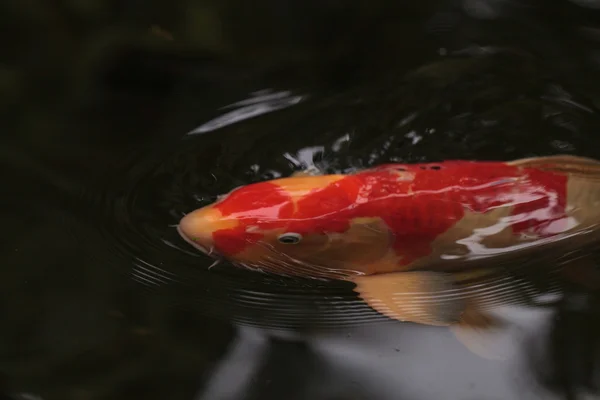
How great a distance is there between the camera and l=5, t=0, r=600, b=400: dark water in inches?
45.9

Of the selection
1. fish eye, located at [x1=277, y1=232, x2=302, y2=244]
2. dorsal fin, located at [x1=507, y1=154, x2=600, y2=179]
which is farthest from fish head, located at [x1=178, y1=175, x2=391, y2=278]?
dorsal fin, located at [x1=507, y1=154, x2=600, y2=179]

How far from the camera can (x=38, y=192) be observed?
4.91ft

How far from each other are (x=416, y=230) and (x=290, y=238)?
0.24 meters

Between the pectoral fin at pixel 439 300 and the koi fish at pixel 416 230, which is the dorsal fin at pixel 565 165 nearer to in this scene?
the koi fish at pixel 416 230

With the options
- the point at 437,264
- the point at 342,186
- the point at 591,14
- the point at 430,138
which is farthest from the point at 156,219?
the point at 591,14

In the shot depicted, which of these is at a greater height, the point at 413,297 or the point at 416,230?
the point at 416,230

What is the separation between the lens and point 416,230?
1.29 metres

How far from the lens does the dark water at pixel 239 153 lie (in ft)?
3.83

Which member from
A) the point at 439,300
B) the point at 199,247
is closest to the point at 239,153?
the point at 199,247

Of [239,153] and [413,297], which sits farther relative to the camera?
[239,153]

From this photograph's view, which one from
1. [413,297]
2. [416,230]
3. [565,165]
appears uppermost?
[565,165]

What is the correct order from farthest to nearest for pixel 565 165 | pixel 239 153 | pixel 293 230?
pixel 239 153
pixel 565 165
pixel 293 230

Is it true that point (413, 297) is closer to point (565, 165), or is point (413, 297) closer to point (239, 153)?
point (565, 165)

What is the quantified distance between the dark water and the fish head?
1.8 inches
